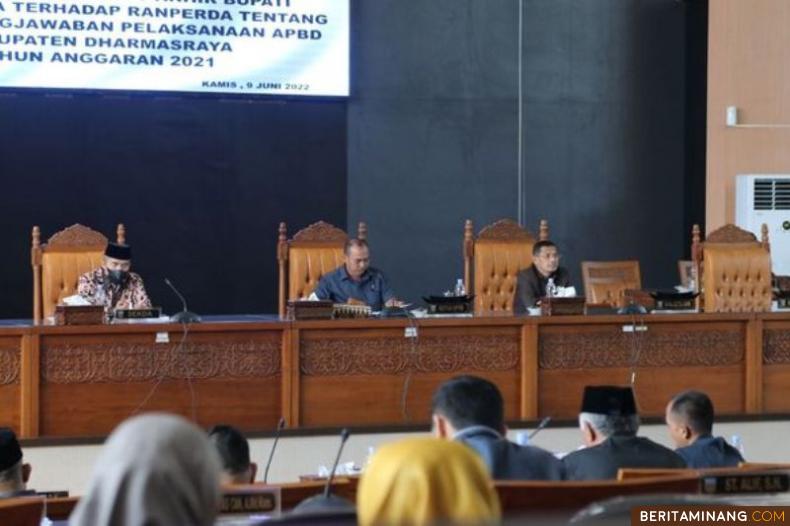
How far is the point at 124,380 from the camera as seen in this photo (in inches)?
244

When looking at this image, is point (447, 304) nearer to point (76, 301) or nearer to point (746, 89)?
point (76, 301)

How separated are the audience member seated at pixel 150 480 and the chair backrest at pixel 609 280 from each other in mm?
7174

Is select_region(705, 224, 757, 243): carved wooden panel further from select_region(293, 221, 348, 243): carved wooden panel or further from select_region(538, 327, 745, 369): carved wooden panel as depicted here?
select_region(293, 221, 348, 243): carved wooden panel

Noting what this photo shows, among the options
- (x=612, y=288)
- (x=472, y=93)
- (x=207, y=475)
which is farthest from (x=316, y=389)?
(x=207, y=475)

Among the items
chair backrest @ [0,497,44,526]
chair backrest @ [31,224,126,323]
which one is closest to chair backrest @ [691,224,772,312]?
chair backrest @ [31,224,126,323]

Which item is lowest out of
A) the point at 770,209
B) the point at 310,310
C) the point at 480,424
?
the point at 480,424

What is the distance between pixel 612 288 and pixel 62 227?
368 cm

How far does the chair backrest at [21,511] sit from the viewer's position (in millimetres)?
2732

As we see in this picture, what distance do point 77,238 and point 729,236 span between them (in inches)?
149

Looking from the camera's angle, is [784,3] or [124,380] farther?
[784,3]

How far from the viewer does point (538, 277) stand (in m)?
7.49

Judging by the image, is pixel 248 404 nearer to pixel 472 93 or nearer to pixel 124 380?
pixel 124 380

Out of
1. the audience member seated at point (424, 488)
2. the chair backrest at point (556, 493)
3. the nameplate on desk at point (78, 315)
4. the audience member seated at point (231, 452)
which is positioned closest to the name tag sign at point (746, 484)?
the chair backrest at point (556, 493)

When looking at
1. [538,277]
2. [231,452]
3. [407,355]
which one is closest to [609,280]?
[538,277]
